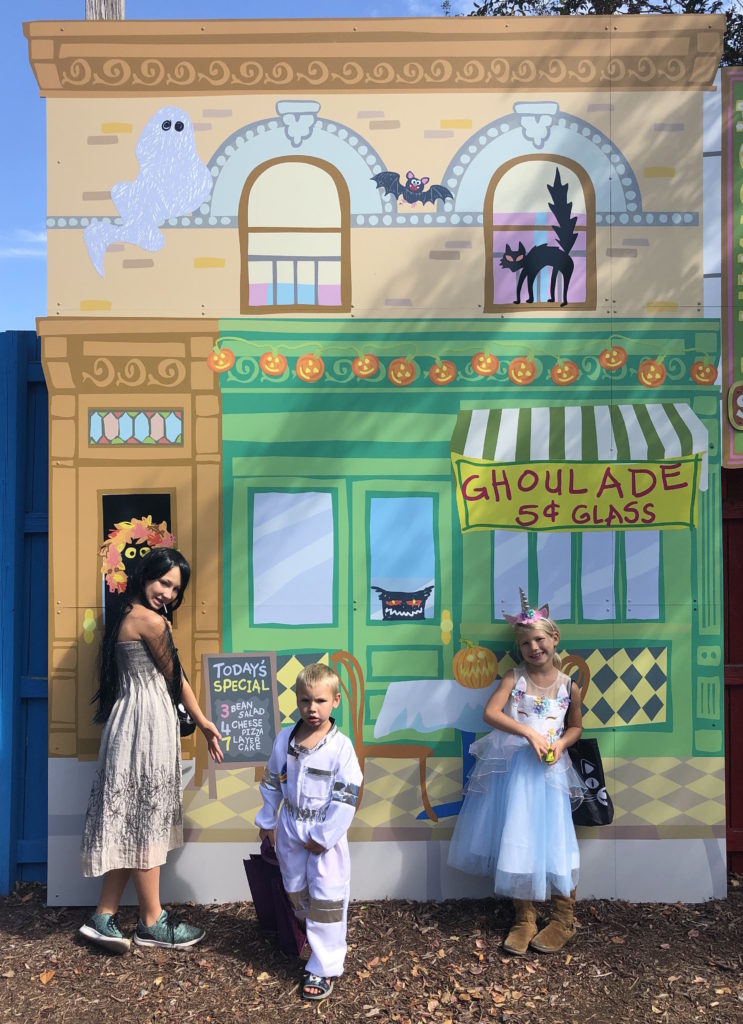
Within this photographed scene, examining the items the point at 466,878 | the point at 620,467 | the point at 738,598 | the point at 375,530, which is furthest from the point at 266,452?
the point at 738,598

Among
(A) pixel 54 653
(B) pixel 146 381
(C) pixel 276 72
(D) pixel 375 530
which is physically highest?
(C) pixel 276 72

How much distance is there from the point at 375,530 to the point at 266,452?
0.72 metres

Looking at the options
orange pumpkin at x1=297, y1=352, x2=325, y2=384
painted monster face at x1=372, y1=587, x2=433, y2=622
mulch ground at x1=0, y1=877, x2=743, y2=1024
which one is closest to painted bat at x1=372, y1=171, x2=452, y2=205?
orange pumpkin at x1=297, y1=352, x2=325, y2=384

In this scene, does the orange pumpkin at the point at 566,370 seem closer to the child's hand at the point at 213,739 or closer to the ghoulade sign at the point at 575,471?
the ghoulade sign at the point at 575,471

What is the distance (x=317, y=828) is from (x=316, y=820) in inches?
1.9

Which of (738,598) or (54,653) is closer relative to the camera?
(54,653)

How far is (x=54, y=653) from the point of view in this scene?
4.43m

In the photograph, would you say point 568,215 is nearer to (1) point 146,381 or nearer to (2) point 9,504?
(1) point 146,381

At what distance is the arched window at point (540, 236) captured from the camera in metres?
4.46

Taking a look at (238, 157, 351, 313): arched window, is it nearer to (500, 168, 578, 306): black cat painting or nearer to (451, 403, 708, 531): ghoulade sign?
(500, 168, 578, 306): black cat painting

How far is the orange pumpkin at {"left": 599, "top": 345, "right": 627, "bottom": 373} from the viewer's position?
176 inches

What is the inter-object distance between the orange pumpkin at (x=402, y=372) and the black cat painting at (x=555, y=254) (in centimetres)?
67

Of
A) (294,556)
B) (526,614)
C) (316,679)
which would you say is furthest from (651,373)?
(316,679)

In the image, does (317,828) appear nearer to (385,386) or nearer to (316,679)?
(316,679)
